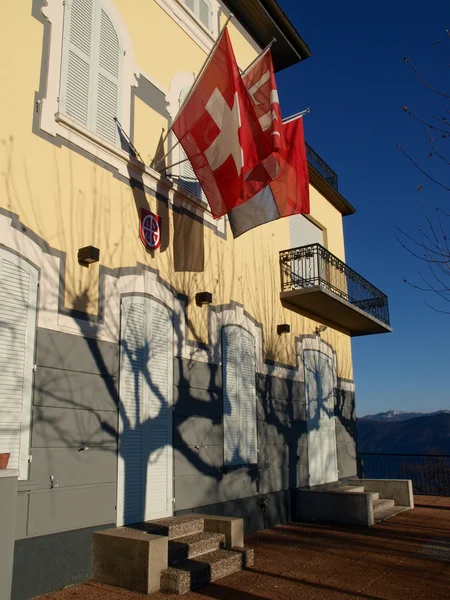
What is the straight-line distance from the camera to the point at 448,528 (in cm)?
1041

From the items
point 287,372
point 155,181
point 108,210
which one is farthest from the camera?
point 287,372

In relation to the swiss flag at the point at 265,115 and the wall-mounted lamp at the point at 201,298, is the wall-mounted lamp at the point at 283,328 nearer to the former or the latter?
the wall-mounted lamp at the point at 201,298

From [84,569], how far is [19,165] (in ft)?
15.8

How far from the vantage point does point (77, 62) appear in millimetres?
7746

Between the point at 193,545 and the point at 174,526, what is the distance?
0.41 meters

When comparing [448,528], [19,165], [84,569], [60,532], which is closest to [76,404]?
[60,532]

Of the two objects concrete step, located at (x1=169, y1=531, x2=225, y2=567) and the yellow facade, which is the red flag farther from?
concrete step, located at (x1=169, y1=531, x2=225, y2=567)

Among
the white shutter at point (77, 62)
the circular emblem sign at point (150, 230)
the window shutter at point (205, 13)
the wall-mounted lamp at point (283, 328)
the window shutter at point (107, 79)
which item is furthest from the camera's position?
the wall-mounted lamp at point (283, 328)

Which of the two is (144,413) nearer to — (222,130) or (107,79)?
(222,130)

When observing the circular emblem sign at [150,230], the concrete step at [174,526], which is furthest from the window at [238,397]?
the circular emblem sign at [150,230]

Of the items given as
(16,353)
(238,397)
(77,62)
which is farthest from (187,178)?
(16,353)

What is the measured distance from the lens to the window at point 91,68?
7.58m

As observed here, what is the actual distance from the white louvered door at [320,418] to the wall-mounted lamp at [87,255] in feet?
23.9

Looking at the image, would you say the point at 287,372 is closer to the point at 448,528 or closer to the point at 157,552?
the point at 448,528
